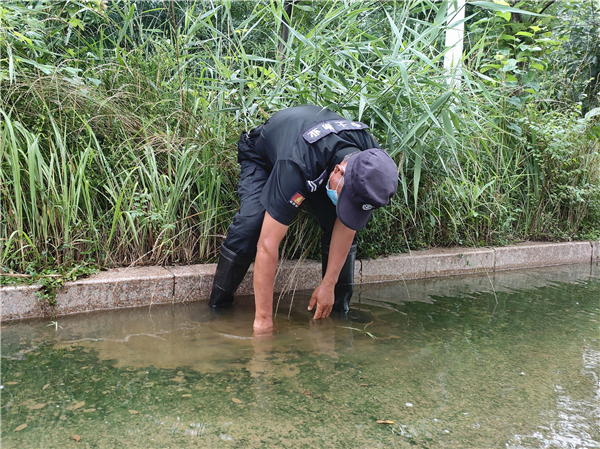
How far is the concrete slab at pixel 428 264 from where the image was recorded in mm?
4016

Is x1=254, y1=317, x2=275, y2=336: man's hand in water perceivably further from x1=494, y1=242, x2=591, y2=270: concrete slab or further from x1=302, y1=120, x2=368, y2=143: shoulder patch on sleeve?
x1=494, y1=242, x2=591, y2=270: concrete slab

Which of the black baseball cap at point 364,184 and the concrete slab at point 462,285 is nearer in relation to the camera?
the black baseball cap at point 364,184

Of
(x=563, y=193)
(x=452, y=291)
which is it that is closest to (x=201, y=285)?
(x=452, y=291)

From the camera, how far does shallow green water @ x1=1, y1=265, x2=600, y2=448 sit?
→ 5.86 ft

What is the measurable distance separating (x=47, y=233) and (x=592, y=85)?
6812mm

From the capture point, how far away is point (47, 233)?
3074mm

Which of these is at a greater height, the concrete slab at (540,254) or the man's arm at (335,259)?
the man's arm at (335,259)

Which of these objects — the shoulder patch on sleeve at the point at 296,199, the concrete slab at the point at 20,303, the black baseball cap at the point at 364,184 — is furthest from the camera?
the concrete slab at the point at 20,303

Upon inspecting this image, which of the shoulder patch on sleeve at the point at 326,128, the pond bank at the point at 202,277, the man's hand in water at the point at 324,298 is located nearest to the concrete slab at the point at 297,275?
the pond bank at the point at 202,277

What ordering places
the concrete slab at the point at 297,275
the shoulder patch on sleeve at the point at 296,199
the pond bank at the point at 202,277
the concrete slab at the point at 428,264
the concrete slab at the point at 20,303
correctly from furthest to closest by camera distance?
the concrete slab at the point at 428,264 → the concrete slab at the point at 297,275 → the pond bank at the point at 202,277 → the concrete slab at the point at 20,303 → the shoulder patch on sleeve at the point at 296,199

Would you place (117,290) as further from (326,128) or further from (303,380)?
(326,128)

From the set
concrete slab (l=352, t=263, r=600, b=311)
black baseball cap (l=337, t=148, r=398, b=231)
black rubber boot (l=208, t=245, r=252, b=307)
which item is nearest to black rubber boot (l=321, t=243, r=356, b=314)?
concrete slab (l=352, t=263, r=600, b=311)

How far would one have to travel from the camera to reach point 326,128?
2.61 metres

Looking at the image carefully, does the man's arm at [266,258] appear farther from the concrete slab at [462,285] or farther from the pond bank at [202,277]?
the concrete slab at [462,285]
